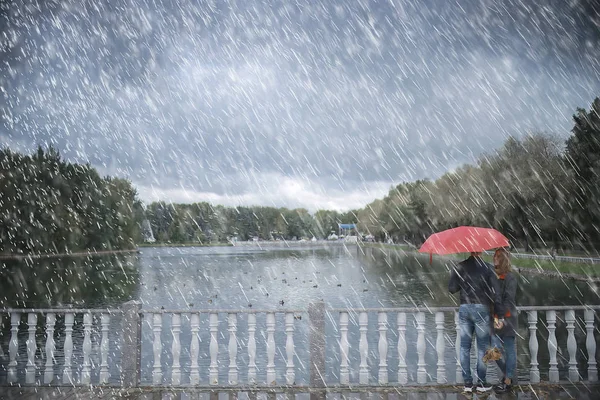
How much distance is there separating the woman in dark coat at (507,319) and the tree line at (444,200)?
120 ft

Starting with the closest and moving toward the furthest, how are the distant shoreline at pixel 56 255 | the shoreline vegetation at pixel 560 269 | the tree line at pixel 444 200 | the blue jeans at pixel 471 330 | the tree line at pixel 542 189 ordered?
the blue jeans at pixel 471 330
the shoreline vegetation at pixel 560 269
the tree line at pixel 542 189
the tree line at pixel 444 200
the distant shoreline at pixel 56 255

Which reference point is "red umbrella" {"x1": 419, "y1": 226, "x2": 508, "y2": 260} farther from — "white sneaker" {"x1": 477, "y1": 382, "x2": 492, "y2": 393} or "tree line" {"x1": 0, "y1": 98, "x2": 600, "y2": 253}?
"tree line" {"x1": 0, "y1": 98, "x2": 600, "y2": 253}

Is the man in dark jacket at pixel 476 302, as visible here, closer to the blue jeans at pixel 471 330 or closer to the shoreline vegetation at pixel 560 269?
the blue jeans at pixel 471 330

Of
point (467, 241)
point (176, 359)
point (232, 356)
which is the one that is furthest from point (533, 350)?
point (176, 359)

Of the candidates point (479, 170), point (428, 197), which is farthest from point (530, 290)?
point (428, 197)

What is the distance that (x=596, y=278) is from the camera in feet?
116

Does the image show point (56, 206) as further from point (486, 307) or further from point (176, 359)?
point (486, 307)

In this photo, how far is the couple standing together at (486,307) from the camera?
7660 mm

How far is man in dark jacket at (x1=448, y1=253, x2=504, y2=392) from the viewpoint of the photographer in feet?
25.1

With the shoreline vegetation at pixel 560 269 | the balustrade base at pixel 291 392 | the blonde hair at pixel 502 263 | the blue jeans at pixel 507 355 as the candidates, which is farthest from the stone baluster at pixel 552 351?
the shoreline vegetation at pixel 560 269

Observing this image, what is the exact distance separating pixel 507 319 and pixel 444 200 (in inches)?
2410

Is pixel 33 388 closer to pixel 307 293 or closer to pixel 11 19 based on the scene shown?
pixel 11 19

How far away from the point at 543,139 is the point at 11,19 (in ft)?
145

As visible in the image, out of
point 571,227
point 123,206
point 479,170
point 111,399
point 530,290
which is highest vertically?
point 123,206
